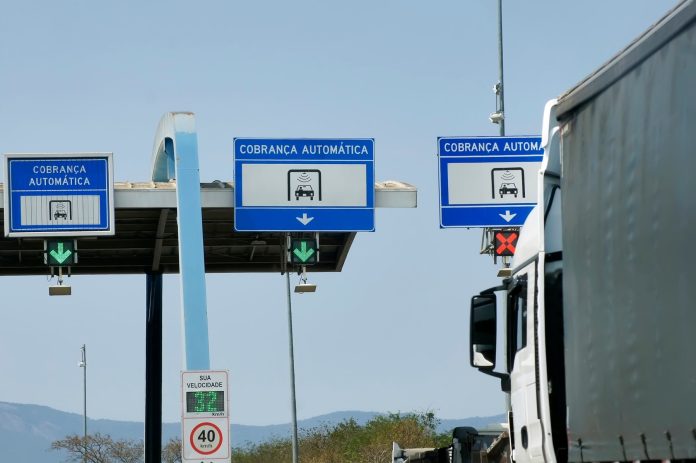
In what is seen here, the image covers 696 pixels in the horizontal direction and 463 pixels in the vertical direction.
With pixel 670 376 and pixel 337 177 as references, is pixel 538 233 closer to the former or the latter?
pixel 670 376

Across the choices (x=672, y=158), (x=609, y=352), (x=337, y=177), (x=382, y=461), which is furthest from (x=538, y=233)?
(x=382, y=461)

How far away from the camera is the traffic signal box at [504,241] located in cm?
2378

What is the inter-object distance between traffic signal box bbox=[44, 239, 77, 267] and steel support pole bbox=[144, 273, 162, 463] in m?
6.61

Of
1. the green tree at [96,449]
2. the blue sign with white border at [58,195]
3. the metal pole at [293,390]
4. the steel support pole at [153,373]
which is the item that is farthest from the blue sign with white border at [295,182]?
the green tree at [96,449]

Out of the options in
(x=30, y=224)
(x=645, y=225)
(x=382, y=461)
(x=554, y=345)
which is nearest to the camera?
(x=645, y=225)

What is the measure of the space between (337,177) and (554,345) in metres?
13.2

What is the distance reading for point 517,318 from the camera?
475 inches

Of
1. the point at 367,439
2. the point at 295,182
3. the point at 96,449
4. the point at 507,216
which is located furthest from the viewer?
the point at 96,449

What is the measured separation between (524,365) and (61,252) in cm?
1407

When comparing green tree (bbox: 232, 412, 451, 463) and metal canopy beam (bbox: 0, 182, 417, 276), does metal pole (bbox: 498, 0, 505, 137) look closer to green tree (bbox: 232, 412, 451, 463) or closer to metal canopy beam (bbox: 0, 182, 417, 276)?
metal canopy beam (bbox: 0, 182, 417, 276)

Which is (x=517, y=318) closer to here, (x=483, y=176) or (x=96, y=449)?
(x=483, y=176)

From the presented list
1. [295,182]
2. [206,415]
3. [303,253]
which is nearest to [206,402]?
[206,415]

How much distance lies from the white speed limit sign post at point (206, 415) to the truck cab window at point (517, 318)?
5.63 m

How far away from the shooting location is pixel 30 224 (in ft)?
78.3
